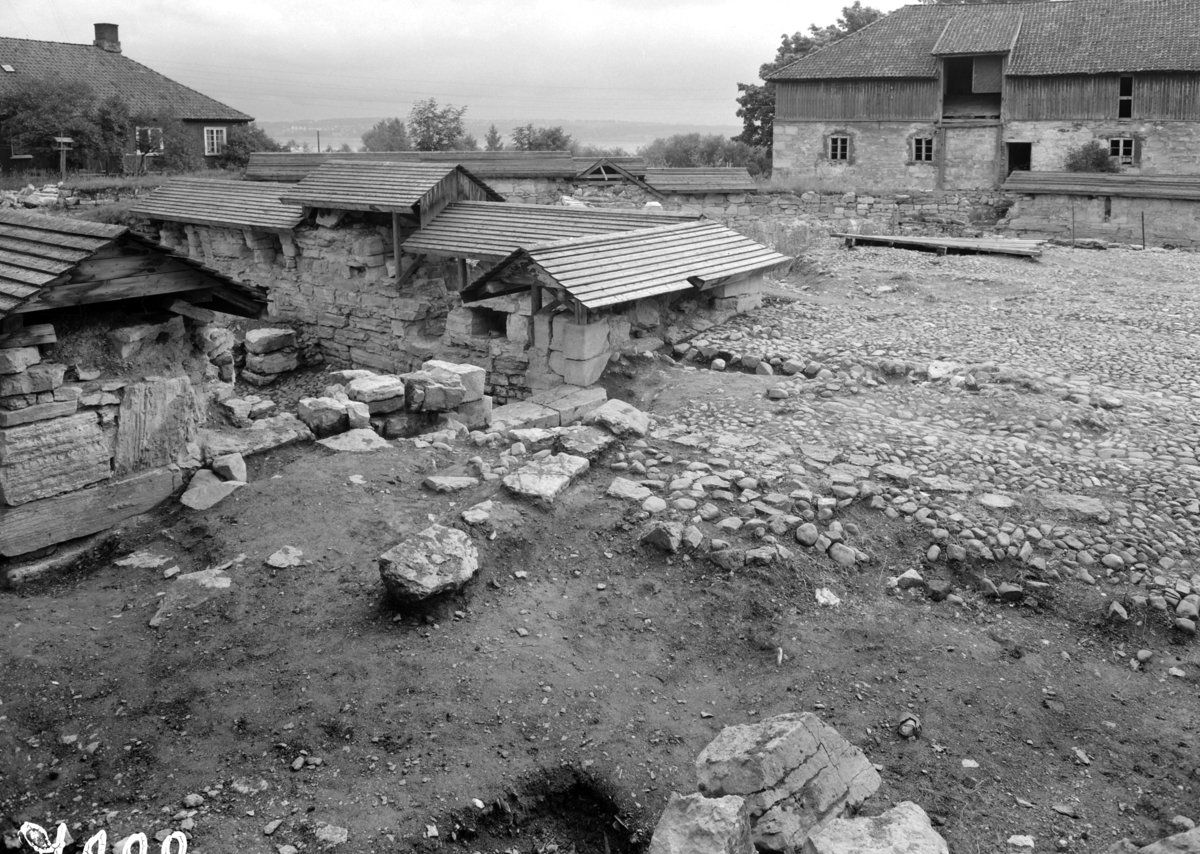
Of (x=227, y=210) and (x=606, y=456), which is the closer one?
(x=606, y=456)

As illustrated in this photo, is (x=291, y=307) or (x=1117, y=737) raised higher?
(x=291, y=307)

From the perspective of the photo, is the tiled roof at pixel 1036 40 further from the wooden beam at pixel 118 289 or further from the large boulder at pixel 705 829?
the large boulder at pixel 705 829

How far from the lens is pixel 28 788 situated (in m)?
4.58

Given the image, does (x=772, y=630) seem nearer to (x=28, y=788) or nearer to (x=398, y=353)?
(x=28, y=788)

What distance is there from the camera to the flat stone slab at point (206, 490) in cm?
731

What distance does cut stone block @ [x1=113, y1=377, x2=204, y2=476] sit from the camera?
285 inches

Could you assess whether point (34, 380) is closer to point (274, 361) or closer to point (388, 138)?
point (274, 361)

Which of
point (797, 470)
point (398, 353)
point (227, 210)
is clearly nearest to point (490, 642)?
point (797, 470)

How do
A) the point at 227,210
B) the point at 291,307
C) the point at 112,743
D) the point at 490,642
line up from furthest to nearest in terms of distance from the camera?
the point at 227,210, the point at 291,307, the point at 490,642, the point at 112,743

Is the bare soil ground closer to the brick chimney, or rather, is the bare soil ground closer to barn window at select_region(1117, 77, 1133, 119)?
barn window at select_region(1117, 77, 1133, 119)

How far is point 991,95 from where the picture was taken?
34625 millimetres

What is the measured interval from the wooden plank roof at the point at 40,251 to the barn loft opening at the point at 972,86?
3227 cm

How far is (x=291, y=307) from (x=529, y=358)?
6.19m

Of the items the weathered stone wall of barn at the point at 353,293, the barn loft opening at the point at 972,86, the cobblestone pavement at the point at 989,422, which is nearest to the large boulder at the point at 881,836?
the cobblestone pavement at the point at 989,422
